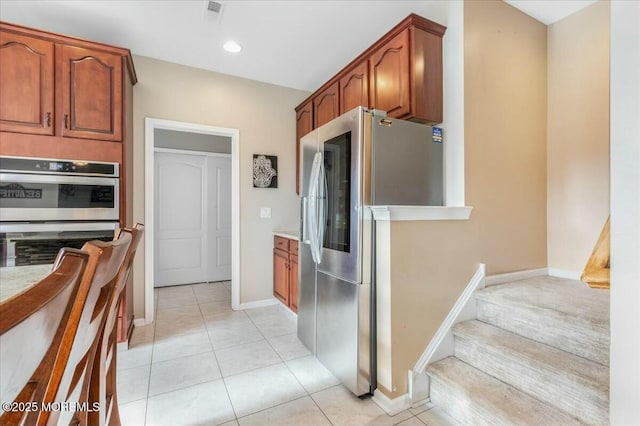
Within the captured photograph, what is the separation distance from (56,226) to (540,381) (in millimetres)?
3300

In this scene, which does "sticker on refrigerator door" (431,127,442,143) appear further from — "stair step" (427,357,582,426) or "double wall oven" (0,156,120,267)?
"double wall oven" (0,156,120,267)

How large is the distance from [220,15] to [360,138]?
1.58 m

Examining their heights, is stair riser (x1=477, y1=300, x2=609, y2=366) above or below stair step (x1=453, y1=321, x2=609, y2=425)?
above

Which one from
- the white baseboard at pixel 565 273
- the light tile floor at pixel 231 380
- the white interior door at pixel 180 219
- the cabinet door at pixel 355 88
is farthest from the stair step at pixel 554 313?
the white interior door at pixel 180 219

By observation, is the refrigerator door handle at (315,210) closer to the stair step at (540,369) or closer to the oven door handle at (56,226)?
the stair step at (540,369)

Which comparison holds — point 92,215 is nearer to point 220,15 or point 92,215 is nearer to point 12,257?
point 12,257

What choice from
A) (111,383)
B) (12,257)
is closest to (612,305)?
(111,383)

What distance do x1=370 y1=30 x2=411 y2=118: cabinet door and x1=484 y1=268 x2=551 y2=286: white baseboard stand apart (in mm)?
1418

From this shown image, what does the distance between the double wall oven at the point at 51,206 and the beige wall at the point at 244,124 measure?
577mm

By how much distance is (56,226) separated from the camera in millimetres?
2225

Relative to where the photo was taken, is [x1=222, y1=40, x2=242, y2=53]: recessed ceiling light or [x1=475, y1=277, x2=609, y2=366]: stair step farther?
[x1=222, y1=40, x2=242, y2=53]: recessed ceiling light

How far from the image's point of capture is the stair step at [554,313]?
5.25 ft

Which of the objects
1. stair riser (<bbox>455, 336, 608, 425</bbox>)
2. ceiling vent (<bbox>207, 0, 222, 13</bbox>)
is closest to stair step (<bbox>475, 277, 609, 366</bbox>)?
stair riser (<bbox>455, 336, 608, 425</bbox>)

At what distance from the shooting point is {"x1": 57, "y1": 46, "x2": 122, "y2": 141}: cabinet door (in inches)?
89.5
